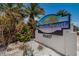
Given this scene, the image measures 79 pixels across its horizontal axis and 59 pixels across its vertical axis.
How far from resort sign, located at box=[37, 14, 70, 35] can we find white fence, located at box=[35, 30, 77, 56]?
0.33 ft

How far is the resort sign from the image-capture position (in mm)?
4141

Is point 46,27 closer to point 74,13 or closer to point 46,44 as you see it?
point 46,44

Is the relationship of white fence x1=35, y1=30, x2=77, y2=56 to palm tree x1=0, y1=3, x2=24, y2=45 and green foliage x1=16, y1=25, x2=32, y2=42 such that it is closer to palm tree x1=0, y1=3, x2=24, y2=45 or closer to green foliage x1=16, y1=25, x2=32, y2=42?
green foliage x1=16, y1=25, x2=32, y2=42

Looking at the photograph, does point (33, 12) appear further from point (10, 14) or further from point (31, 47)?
point (31, 47)

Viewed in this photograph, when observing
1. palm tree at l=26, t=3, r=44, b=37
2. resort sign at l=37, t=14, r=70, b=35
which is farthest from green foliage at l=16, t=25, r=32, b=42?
resort sign at l=37, t=14, r=70, b=35

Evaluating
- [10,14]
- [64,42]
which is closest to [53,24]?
[64,42]

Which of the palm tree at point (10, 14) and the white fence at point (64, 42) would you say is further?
the palm tree at point (10, 14)

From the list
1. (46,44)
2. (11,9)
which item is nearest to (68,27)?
(46,44)

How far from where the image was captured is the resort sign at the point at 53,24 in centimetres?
414

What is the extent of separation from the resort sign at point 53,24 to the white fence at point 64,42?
0.33ft

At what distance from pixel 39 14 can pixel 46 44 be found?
0.61m

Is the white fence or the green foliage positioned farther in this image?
the green foliage

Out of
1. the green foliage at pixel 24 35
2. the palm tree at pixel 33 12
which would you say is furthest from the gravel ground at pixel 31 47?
the palm tree at pixel 33 12

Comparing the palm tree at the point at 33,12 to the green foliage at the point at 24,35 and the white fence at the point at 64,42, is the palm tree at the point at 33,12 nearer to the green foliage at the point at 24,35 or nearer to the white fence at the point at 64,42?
the green foliage at the point at 24,35
